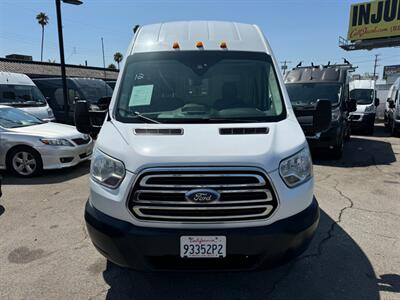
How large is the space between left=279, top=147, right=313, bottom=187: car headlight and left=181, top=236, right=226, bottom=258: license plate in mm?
677

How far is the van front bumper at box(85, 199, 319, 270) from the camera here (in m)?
2.55

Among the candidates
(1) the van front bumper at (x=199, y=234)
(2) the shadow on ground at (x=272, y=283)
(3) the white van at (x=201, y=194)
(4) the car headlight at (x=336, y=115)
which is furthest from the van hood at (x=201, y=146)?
(4) the car headlight at (x=336, y=115)

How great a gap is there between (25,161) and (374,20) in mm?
25405

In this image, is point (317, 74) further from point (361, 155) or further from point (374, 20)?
point (374, 20)

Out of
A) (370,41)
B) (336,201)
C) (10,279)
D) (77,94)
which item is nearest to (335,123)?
(336,201)

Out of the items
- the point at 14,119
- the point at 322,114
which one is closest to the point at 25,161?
the point at 14,119

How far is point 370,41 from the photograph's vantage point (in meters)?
25.4

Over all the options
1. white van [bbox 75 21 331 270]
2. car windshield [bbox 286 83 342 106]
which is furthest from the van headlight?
white van [bbox 75 21 331 270]

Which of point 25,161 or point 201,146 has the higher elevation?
point 201,146

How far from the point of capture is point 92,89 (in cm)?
1521

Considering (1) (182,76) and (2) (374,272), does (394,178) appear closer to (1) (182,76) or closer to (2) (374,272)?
(2) (374,272)

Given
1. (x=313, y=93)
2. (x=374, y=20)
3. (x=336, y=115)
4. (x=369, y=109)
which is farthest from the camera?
(x=374, y=20)

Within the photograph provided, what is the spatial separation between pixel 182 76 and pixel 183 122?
2.39 feet

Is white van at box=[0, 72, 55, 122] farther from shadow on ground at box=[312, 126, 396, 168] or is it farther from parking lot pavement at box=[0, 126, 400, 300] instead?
shadow on ground at box=[312, 126, 396, 168]
